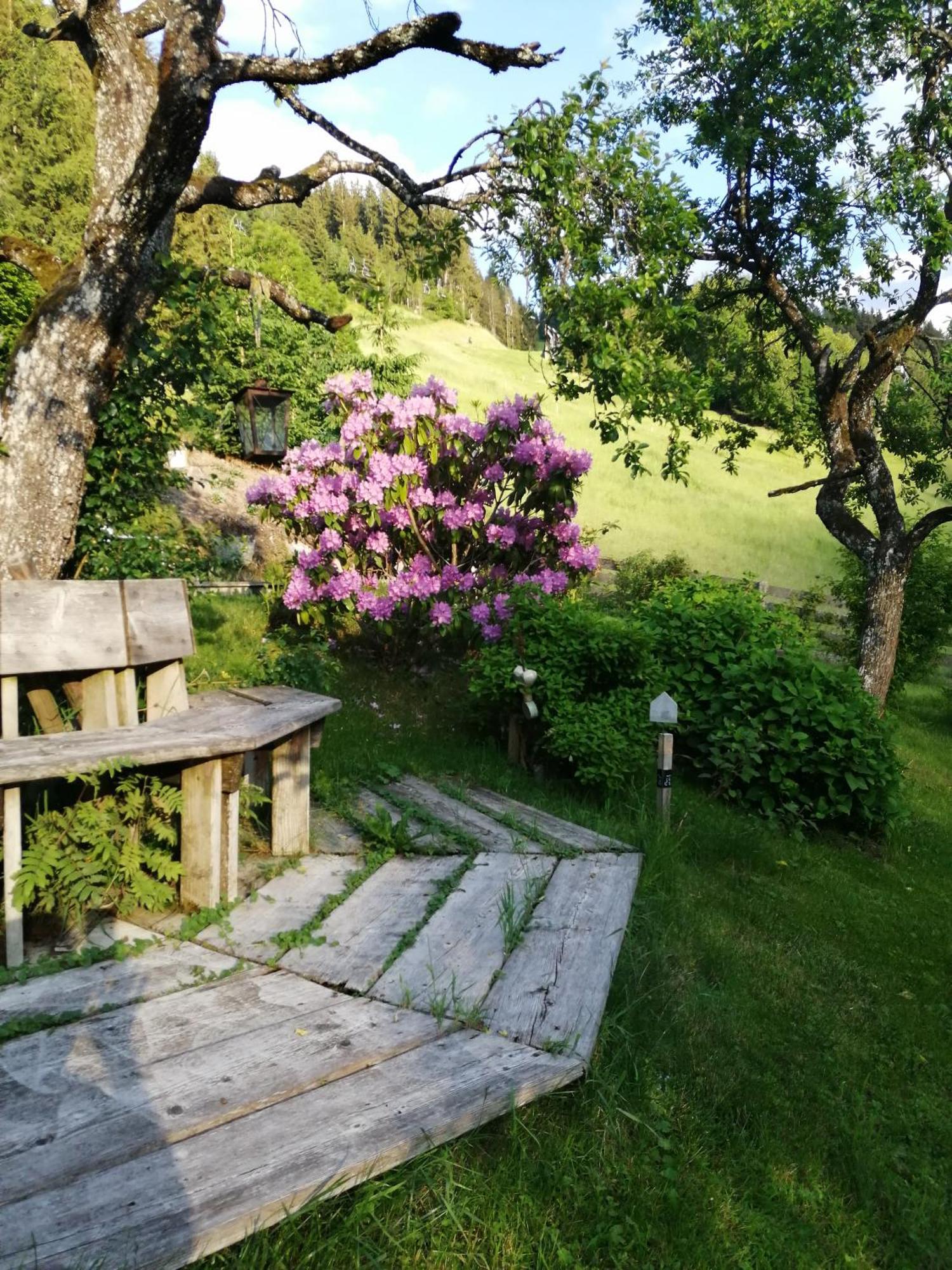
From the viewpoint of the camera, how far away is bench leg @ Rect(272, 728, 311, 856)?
384 centimetres

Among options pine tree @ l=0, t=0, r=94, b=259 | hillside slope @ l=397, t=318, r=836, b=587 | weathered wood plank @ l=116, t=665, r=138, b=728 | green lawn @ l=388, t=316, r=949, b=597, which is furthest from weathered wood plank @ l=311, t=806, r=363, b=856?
pine tree @ l=0, t=0, r=94, b=259

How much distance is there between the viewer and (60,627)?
355 cm

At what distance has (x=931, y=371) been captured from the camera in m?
9.86

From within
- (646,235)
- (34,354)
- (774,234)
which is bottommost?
(34,354)

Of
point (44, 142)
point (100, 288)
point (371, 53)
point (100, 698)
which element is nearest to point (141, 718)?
point (100, 698)

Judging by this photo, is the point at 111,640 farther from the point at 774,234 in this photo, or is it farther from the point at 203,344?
the point at 774,234

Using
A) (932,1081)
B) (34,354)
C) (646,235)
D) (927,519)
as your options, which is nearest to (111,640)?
(34,354)

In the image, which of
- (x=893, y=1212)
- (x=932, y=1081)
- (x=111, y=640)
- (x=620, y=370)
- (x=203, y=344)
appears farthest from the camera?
(x=620, y=370)

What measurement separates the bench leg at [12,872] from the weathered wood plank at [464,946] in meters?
1.18

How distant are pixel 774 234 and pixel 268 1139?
443 inches

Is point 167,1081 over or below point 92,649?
below

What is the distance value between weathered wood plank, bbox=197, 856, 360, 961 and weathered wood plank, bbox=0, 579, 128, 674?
3.82 ft

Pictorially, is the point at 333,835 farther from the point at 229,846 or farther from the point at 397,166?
the point at 397,166

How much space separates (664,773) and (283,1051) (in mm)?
3271
